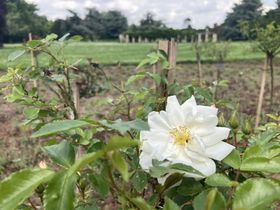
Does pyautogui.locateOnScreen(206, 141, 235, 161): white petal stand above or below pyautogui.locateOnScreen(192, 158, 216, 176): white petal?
above

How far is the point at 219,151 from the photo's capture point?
74 centimetres

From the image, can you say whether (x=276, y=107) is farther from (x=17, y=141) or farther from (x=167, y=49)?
(x=167, y=49)

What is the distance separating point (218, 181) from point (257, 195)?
110 millimetres

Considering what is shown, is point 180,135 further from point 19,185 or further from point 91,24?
point 91,24

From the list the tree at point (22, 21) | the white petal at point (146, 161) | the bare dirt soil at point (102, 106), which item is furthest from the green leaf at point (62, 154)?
the tree at point (22, 21)

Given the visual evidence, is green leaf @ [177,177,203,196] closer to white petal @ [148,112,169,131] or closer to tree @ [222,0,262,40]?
white petal @ [148,112,169,131]

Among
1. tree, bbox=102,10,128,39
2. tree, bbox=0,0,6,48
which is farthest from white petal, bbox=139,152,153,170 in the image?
tree, bbox=102,10,128,39

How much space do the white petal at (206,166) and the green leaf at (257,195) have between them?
10 cm

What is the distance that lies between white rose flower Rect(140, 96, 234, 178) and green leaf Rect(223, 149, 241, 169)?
0.06 feet

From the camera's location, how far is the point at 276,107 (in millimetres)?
6898

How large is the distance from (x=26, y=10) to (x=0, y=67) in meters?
24.2

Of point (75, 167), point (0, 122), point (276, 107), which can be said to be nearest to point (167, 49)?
point (75, 167)

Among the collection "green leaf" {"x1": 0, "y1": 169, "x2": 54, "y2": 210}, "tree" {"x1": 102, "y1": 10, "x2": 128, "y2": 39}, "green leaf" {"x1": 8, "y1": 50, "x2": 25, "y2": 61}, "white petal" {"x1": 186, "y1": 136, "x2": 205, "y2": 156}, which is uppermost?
"green leaf" {"x1": 8, "y1": 50, "x2": 25, "y2": 61}

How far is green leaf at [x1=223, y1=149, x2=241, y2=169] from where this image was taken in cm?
75
